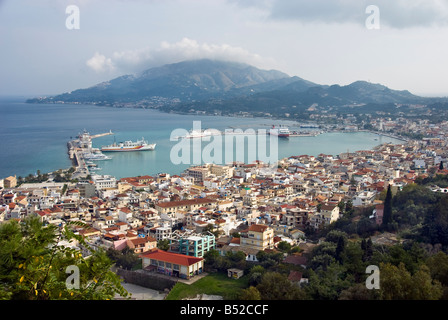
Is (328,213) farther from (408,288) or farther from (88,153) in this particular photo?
(88,153)

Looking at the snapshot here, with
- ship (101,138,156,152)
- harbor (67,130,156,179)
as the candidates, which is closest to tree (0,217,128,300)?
harbor (67,130,156,179)

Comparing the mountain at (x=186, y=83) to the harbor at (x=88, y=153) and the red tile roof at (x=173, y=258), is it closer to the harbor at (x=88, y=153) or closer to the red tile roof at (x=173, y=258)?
the harbor at (x=88, y=153)

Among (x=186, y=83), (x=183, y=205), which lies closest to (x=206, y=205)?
(x=183, y=205)

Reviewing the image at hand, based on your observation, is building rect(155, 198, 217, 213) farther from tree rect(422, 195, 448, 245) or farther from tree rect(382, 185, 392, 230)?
tree rect(422, 195, 448, 245)

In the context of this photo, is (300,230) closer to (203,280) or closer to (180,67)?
(203,280)

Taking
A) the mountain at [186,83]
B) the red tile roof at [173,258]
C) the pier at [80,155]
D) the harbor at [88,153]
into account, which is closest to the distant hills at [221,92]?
the mountain at [186,83]

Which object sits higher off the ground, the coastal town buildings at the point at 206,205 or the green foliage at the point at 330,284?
the green foliage at the point at 330,284
